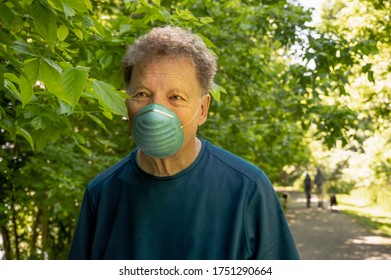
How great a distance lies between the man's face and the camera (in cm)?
172

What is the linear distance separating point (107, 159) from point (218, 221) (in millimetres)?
3957

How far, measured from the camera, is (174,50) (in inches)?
69.0

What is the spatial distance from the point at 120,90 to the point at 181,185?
127cm

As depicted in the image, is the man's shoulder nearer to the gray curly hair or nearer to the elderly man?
the elderly man

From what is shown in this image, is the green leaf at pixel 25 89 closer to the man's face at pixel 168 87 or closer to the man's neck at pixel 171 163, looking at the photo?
the man's face at pixel 168 87

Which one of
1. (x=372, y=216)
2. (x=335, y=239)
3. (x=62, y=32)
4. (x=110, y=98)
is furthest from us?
(x=372, y=216)

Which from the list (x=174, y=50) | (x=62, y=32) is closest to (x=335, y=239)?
(x=62, y=32)

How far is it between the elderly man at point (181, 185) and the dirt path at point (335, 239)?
854cm

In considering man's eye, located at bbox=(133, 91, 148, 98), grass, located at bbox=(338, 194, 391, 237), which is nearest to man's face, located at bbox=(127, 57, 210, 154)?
man's eye, located at bbox=(133, 91, 148, 98)

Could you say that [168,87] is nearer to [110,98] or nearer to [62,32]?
[110,98]

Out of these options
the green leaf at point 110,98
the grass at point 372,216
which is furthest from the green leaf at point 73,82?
the grass at point 372,216
